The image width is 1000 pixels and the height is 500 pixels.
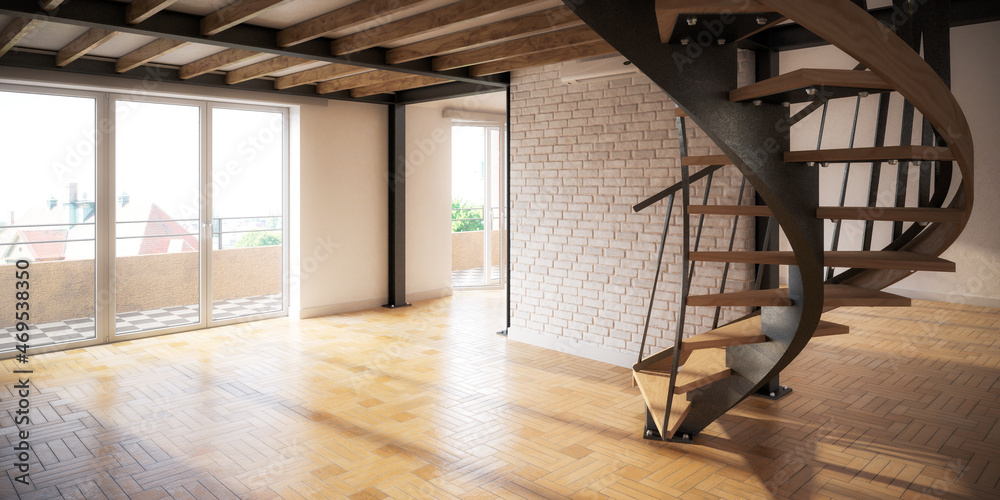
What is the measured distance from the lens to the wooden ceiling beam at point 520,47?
14.8ft

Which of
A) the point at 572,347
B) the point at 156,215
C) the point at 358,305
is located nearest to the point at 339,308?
the point at 358,305

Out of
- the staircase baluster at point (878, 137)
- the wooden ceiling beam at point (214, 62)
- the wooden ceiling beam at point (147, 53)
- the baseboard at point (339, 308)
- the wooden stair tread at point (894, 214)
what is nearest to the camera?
the wooden stair tread at point (894, 214)

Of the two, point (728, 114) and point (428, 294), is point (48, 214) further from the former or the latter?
point (728, 114)

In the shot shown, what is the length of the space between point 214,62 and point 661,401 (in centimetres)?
456

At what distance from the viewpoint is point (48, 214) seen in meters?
5.81

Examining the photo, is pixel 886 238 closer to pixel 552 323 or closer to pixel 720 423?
pixel 552 323

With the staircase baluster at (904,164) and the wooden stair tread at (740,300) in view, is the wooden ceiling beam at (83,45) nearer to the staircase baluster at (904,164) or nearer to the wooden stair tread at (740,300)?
the wooden stair tread at (740,300)

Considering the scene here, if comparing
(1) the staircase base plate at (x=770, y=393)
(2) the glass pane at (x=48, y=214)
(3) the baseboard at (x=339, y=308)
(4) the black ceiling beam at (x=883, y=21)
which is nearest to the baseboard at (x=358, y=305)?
(3) the baseboard at (x=339, y=308)

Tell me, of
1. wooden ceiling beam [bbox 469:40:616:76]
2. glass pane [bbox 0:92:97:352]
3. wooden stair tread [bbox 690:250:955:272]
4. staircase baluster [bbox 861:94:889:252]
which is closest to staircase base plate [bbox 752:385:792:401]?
staircase baluster [bbox 861:94:889:252]

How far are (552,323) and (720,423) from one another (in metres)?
2.17

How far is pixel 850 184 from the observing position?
9375 millimetres

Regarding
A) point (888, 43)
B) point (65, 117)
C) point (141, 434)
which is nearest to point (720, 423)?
point (888, 43)

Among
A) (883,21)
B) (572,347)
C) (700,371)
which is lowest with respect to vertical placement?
(572,347)

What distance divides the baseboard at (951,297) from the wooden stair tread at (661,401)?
646cm
